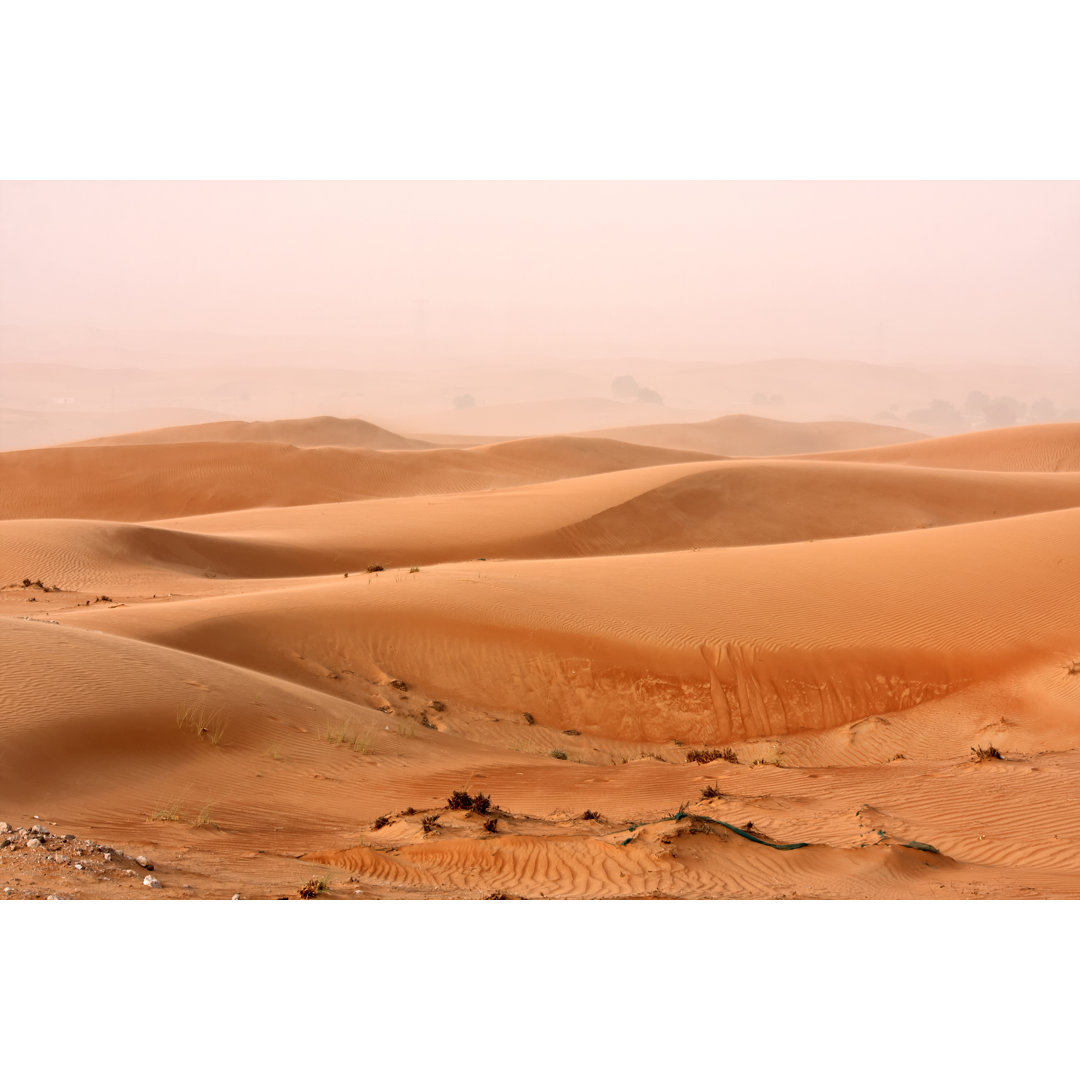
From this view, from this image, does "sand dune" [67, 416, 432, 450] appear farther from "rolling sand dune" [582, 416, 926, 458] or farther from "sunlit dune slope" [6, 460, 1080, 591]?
"sunlit dune slope" [6, 460, 1080, 591]

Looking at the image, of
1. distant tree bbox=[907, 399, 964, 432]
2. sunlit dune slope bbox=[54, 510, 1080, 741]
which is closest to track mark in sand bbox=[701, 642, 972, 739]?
sunlit dune slope bbox=[54, 510, 1080, 741]

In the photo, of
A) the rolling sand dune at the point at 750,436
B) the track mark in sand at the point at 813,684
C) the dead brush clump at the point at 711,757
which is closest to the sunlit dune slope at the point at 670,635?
the track mark in sand at the point at 813,684

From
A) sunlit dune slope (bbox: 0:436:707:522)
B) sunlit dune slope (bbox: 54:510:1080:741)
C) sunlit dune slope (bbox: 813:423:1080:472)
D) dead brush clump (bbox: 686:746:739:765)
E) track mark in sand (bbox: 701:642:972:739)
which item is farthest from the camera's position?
sunlit dune slope (bbox: 813:423:1080:472)

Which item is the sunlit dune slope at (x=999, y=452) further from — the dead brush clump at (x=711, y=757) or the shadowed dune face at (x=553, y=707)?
the dead brush clump at (x=711, y=757)

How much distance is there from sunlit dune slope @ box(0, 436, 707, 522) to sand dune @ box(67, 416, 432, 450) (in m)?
14.7

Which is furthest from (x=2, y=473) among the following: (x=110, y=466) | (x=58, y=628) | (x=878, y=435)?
(x=878, y=435)

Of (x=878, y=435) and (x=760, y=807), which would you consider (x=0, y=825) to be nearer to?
(x=760, y=807)

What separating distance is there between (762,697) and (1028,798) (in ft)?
16.0

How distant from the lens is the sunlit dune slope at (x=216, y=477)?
4325cm

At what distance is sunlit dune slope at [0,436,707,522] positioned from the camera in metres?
43.2

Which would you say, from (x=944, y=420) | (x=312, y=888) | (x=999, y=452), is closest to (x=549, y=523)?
(x=312, y=888)

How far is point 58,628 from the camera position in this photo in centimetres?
1120

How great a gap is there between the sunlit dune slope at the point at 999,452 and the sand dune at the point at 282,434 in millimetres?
31297

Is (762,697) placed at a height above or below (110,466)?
below
